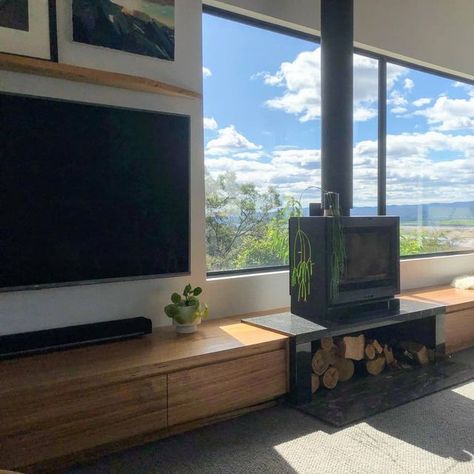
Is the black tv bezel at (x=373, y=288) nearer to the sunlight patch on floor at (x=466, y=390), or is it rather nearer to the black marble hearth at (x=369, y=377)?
the black marble hearth at (x=369, y=377)

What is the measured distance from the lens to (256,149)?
3248 millimetres

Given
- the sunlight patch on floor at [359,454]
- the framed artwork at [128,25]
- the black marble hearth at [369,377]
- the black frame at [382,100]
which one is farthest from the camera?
the black frame at [382,100]

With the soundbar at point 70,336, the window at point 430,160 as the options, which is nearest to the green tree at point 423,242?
the window at point 430,160

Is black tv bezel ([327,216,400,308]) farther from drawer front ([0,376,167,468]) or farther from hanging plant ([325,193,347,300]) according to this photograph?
drawer front ([0,376,167,468])

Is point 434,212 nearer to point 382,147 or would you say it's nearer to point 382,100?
point 382,147

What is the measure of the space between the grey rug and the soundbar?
0.54 m

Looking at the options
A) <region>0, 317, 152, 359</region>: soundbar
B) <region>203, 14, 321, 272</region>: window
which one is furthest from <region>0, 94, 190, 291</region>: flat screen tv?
<region>203, 14, 321, 272</region>: window

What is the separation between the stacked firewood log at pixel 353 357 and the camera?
2.65 meters

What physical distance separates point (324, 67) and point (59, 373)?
237 cm

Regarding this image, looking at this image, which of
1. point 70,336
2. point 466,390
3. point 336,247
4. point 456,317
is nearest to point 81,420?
point 70,336

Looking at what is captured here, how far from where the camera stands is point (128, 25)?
246cm

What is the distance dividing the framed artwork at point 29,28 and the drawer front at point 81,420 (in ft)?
5.14

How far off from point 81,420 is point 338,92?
2361 millimetres

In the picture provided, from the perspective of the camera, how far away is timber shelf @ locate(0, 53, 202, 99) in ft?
6.82
